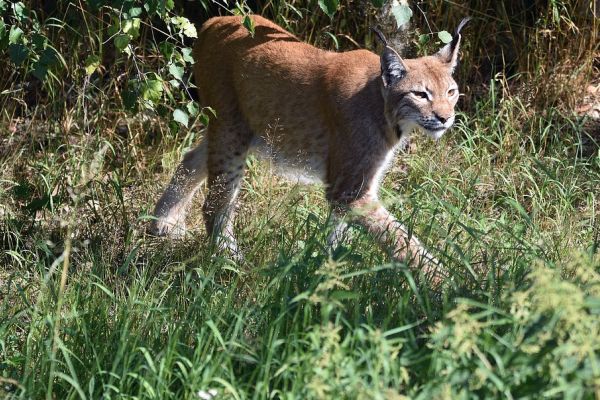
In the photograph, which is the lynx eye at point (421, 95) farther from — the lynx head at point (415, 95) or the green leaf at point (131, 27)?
the green leaf at point (131, 27)

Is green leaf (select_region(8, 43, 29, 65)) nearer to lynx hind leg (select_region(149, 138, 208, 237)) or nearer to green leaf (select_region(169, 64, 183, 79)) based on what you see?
green leaf (select_region(169, 64, 183, 79))

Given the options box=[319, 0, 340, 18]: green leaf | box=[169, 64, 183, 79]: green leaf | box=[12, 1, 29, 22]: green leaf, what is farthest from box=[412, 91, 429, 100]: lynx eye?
box=[12, 1, 29, 22]: green leaf

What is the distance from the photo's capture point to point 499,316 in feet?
11.5

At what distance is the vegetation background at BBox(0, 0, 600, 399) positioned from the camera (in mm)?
3047

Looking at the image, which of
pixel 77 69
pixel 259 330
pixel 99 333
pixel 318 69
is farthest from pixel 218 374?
pixel 77 69

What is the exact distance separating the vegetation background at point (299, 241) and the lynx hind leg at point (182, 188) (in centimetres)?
15

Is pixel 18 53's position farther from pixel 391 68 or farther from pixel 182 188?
pixel 391 68

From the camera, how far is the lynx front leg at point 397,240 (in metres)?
4.22

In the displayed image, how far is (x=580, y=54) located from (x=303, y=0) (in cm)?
194

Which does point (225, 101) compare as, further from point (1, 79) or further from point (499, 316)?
point (499, 316)

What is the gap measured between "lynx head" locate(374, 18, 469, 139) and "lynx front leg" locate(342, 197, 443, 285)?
1.75 ft

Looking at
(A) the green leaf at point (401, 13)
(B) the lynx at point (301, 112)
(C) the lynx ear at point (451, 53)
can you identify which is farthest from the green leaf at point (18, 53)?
(C) the lynx ear at point (451, 53)

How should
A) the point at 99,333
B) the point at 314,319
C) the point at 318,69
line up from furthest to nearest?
the point at 318,69 → the point at 99,333 → the point at 314,319

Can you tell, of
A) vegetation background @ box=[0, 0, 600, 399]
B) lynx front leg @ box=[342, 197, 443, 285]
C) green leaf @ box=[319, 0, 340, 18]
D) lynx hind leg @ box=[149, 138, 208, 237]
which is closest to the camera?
vegetation background @ box=[0, 0, 600, 399]
